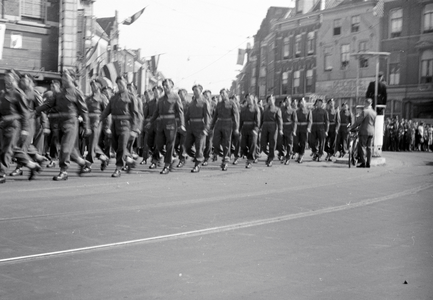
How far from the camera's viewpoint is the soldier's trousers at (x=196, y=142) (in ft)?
51.1

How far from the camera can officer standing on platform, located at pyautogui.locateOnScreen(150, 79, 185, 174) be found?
1489cm

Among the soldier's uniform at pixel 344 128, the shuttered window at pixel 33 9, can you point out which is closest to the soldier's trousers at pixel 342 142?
the soldier's uniform at pixel 344 128

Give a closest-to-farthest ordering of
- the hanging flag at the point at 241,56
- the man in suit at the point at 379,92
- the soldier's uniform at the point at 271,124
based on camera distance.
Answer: the soldier's uniform at the point at 271,124, the man in suit at the point at 379,92, the hanging flag at the point at 241,56

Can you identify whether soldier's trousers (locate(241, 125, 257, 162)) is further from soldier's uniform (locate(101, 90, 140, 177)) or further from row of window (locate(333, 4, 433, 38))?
row of window (locate(333, 4, 433, 38))

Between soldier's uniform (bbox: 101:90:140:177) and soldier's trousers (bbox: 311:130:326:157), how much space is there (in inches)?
376

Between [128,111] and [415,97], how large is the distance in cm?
3011

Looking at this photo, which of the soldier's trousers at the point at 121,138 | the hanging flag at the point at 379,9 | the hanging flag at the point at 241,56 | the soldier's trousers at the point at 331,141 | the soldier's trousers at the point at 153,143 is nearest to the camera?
the soldier's trousers at the point at 121,138

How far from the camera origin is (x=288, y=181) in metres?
13.5

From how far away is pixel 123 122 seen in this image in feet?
45.2

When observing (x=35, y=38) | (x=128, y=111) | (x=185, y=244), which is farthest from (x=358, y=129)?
(x=35, y=38)

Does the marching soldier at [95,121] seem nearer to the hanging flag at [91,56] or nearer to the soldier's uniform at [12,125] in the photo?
the soldier's uniform at [12,125]

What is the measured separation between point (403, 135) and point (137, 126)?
2547cm

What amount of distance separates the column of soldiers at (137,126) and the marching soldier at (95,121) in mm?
23

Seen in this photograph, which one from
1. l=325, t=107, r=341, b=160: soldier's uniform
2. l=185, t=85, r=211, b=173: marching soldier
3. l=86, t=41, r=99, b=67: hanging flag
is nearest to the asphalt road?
l=185, t=85, r=211, b=173: marching soldier
